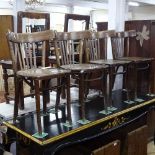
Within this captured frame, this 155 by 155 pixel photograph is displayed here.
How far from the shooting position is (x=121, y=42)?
3865 millimetres

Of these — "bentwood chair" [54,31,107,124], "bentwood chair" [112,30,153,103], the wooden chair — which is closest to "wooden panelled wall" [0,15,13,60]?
"bentwood chair" [112,30,153,103]

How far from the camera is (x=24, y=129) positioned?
2.55 meters

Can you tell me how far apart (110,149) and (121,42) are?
1.76 meters

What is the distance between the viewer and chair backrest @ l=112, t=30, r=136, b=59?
3752 millimetres

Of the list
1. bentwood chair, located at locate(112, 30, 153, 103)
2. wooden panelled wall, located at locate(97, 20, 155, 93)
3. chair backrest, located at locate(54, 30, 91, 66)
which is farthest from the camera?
wooden panelled wall, located at locate(97, 20, 155, 93)

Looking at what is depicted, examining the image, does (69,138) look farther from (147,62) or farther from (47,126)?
(147,62)

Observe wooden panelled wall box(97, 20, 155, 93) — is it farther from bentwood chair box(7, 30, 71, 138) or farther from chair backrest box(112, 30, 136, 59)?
bentwood chair box(7, 30, 71, 138)

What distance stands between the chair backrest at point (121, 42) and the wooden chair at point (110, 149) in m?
1.40

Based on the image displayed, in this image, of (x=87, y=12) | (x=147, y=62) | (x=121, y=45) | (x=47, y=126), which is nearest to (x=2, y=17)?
(x=121, y=45)

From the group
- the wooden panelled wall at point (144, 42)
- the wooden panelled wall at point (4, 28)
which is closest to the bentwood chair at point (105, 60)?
the wooden panelled wall at point (144, 42)

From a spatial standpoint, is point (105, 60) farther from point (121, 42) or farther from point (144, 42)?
point (144, 42)

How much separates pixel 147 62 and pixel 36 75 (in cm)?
193

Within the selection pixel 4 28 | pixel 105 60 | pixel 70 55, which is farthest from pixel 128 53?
pixel 4 28

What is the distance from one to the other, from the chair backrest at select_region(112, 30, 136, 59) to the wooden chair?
1398 mm
